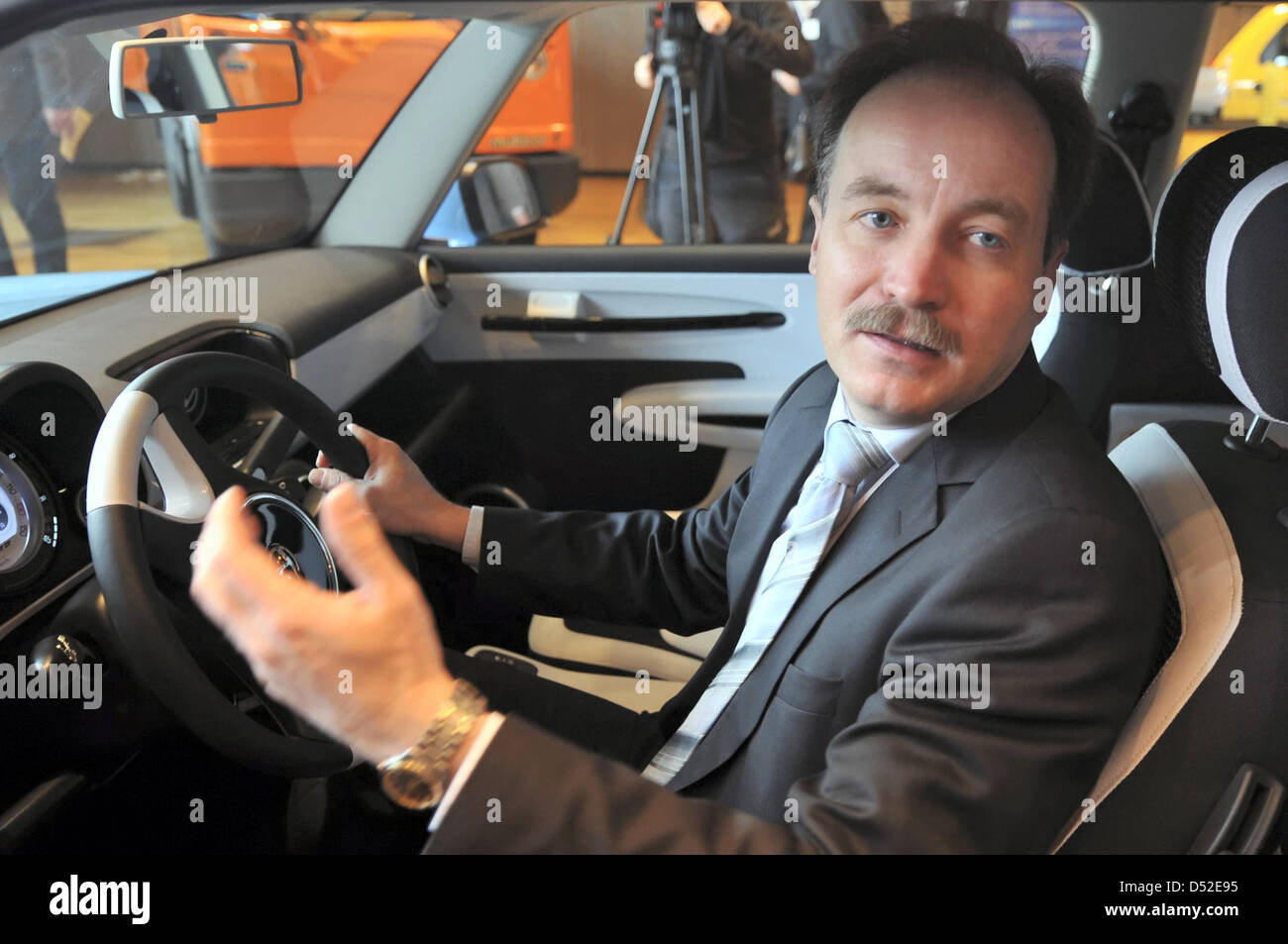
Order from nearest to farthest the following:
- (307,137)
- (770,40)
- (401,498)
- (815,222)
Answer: (815,222)
(401,498)
(770,40)
(307,137)

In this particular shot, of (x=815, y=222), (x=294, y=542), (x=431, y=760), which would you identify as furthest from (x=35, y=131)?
(x=431, y=760)

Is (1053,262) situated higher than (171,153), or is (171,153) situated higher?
(1053,262)

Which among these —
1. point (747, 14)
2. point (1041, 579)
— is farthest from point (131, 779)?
point (747, 14)

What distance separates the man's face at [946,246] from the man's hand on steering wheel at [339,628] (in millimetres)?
511

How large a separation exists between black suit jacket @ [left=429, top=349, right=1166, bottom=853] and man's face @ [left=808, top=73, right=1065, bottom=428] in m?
0.05

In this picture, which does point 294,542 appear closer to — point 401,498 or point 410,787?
point 401,498

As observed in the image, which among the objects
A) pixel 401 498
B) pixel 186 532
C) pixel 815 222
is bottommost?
pixel 401 498

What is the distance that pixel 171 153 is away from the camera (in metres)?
2.90

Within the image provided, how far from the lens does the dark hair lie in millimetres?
999

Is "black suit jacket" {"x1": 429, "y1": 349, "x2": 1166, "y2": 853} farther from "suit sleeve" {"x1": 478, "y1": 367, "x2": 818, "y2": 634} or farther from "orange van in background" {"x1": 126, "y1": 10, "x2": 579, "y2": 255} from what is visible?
"orange van in background" {"x1": 126, "y1": 10, "x2": 579, "y2": 255}

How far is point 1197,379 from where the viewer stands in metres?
1.77

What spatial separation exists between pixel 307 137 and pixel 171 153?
0.40 meters

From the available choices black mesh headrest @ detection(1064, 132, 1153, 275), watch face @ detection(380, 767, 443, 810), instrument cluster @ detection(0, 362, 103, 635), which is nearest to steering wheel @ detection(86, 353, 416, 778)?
instrument cluster @ detection(0, 362, 103, 635)
